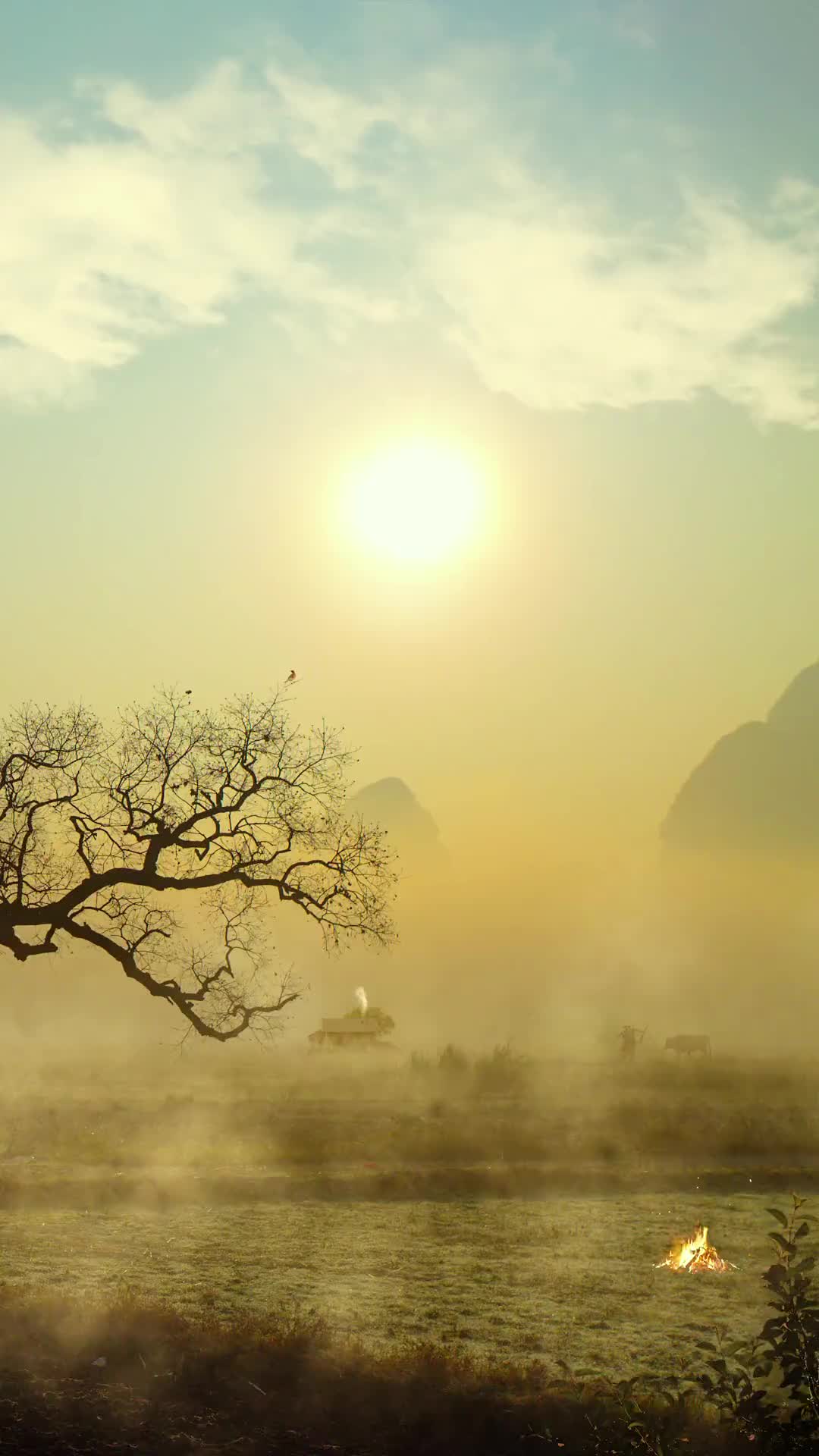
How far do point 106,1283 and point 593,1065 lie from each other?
2598 inches

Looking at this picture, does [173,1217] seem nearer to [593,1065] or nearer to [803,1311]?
[803,1311]

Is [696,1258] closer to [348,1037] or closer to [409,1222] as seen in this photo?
[409,1222]

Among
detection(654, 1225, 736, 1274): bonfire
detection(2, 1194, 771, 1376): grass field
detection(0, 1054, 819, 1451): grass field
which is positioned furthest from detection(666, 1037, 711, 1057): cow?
detection(654, 1225, 736, 1274): bonfire

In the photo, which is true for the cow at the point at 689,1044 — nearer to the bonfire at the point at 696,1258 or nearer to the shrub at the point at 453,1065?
the shrub at the point at 453,1065

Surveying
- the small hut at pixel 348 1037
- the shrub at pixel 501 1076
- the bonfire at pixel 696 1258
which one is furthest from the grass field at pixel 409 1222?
the small hut at pixel 348 1037

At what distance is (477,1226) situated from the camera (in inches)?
1102

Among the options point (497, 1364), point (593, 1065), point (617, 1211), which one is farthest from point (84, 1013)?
point (497, 1364)

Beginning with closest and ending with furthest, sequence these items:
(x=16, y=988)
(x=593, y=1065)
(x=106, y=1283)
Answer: (x=106, y=1283), (x=593, y=1065), (x=16, y=988)

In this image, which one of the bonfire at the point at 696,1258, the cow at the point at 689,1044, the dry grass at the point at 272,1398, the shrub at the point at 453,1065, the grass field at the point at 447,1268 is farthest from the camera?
the cow at the point at 689,1044

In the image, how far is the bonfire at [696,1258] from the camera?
2464 cm

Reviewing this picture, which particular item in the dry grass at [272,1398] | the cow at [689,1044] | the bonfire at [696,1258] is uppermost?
the cow at [689,1044]

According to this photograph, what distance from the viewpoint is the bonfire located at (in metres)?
24.6

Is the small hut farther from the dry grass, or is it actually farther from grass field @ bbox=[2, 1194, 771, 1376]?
the dry grass

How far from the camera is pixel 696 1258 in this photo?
25.1m
